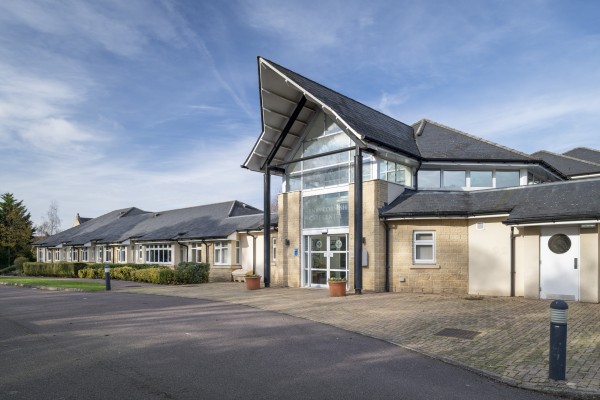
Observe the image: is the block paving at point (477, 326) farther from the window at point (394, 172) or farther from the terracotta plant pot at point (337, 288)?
the window at point (394, 172)

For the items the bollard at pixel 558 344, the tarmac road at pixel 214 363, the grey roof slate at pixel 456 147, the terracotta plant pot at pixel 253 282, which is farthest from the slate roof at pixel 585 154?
the bollard at pixel 558 344

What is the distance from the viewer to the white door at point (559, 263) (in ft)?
47.4

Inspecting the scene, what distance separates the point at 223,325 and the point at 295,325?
1723 mm

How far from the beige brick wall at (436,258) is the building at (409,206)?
37 millimetres

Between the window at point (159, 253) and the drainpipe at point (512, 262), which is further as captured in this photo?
the window at point (159, 253)

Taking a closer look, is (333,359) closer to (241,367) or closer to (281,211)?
(241,367)

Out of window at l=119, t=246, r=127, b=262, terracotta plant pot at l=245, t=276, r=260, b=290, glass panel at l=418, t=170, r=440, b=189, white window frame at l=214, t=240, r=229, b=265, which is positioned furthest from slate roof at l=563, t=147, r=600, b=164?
window at l=119, t=246, r=127, b=262

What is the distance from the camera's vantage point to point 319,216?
20562 mm

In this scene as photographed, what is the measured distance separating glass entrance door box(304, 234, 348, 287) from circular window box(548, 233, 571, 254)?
25.0 feet

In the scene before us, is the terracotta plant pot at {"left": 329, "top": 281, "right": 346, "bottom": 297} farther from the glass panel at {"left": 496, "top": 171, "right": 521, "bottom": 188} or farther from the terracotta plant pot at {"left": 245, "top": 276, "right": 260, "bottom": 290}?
the glass panel at {"left": 496, "top": 171, "right": 521, "bottom": 188}

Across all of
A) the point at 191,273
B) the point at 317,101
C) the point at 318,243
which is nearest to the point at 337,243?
the point at 318,243

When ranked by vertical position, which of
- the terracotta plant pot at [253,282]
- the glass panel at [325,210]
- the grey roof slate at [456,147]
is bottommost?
the terracotta plant pot at [253,282]

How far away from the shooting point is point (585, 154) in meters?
39.2

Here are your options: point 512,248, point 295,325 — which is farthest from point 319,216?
point 295,325
